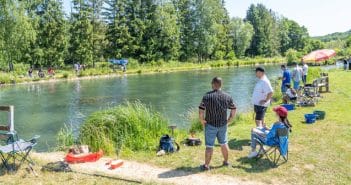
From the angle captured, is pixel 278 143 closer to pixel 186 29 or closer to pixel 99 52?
pixel 99 52

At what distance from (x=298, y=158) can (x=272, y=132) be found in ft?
3.07

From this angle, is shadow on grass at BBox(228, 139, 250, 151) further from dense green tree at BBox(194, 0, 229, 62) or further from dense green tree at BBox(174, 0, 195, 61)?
dense green tree at BBox(194, 0, 229, 62)

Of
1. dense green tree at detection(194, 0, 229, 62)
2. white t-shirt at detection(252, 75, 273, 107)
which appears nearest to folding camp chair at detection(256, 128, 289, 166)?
white t-shirt at detection(252, 75, 273, 107)

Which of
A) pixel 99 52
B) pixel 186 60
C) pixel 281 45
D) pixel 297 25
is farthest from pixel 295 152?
pixel 297 25

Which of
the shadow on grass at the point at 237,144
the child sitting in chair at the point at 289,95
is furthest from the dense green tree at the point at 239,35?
the shadow on grass at the point at 237,144

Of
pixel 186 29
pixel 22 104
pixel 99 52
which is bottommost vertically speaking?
pixel 22 104

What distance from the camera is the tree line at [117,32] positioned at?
41031 millimetres

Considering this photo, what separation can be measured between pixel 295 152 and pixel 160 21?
5716cm

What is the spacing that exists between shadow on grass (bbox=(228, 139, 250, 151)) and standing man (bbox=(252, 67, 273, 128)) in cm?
66

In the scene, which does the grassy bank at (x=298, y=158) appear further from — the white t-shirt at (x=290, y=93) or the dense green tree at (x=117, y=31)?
the dense green tree at (x=117, y=31)

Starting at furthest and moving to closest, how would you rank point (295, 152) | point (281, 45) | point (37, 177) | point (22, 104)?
point (281, 45) < point (22, 104) < point (295, 152) < point (37, 177)

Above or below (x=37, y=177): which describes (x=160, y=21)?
above

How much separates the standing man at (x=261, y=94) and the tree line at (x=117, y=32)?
3471cm

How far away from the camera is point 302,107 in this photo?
603 inches
